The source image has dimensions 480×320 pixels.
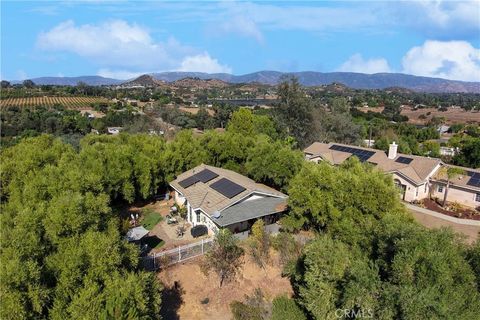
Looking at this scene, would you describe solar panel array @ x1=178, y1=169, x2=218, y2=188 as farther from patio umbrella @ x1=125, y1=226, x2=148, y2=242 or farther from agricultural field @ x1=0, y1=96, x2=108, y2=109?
agricultural field @ x1=0, y1=96, x2=108, y2=109

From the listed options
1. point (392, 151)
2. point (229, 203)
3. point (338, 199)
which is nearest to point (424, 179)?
point (392, 151)

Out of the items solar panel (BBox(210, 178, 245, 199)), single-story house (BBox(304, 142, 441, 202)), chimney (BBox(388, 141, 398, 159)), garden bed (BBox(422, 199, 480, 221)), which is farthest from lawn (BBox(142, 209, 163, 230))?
chimney (BBox(388, 141, 398, 159))

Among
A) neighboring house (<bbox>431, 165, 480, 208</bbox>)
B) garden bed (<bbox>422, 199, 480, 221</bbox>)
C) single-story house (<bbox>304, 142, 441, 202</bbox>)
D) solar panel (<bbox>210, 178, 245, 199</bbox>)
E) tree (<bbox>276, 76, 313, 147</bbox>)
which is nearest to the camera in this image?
solar panel (<bbox>210, 178, 245, 199</bbox>)

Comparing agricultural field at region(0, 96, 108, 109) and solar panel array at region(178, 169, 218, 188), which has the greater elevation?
agricultural field at region(0, 96, 108, 109)

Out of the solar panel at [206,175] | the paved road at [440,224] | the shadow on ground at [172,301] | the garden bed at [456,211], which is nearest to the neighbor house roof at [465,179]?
the garden bed at [456,211]

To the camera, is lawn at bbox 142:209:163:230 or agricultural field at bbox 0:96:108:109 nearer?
lawn at bbox 142:209:163:230

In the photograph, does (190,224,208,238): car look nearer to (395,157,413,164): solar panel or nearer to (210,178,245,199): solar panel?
(210,178,245,199): solar panel

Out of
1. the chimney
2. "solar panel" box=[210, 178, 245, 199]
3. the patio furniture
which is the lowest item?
the patio furniture

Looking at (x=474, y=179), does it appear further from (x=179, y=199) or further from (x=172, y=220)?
(x=172, y=220)

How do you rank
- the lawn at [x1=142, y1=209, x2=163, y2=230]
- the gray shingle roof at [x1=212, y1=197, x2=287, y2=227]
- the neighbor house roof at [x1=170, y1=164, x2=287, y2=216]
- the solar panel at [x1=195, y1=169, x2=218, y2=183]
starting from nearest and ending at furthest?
the gray shingle roof at [x1=212, y1=197, x2=287, y2=227] → the neighbor house roof at [x1=170, y1=164, x2=287, y2=216] → the lawn at [x1=142, y1=209, x2=163, y2=230] → the solar panel at [x1=195, y1=169, x2=218, y2=183]
